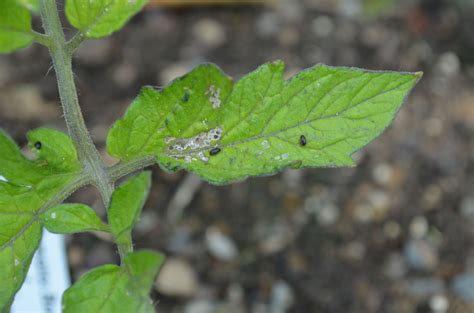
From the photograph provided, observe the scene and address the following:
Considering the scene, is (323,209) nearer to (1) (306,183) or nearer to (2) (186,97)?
(1) (306,183)

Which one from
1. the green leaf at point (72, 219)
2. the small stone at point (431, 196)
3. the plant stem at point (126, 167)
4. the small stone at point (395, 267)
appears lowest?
the small stone at point (395, 267)

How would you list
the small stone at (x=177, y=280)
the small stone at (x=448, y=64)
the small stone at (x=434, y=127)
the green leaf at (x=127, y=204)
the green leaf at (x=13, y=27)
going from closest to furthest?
the green leaf at (x=127, y=204), the green leaf at (x=13, y=27), the small stone at (x=177, y=280), the small stone at (x=434, y=127), the small stone at (x=448, y=64)

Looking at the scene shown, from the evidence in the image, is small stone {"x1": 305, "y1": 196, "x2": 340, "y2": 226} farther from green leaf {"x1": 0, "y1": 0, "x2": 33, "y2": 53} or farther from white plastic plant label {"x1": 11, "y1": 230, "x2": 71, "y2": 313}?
green leaf {"x1": 0, "y1": 0, "x2": 33, "y2": 53}

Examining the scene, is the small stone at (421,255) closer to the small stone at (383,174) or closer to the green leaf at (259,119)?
the small stone at (383,174)

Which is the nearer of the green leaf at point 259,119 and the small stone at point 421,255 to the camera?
the green leaf at point 259,119

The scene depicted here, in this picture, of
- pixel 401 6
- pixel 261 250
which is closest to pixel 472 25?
pixel 401 6

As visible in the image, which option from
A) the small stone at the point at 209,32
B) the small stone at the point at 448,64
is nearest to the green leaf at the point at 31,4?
the small stone at the point at 209,32
